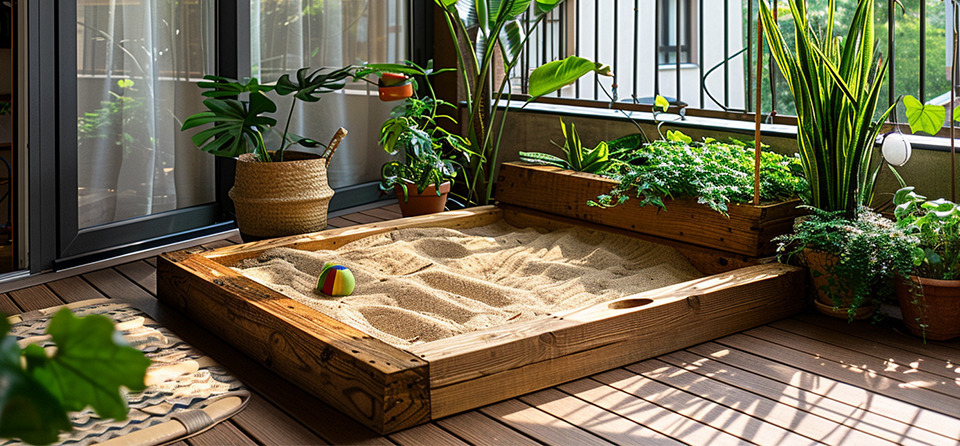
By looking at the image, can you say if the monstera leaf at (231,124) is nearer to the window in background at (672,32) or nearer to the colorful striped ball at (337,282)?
the colorful striped ball at (337,282)

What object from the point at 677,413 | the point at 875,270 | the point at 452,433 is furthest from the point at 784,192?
the point at 452,433

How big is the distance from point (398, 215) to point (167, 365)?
2228 millimetres

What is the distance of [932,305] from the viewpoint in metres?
2.42

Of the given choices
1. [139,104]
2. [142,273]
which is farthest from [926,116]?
[139,104]

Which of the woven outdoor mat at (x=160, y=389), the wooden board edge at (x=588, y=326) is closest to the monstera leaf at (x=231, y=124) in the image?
the woven outdoor mat at (x=160, y=389)

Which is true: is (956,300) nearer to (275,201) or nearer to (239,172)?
(275,201)

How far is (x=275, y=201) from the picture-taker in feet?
11.2

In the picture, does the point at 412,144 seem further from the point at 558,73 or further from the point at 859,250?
the point at 859,250

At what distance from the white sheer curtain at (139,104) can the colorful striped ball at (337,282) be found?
4.79 feet

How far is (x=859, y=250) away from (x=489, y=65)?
237cm

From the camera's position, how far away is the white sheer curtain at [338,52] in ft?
13.9

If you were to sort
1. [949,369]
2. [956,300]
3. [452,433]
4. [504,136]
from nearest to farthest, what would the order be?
[452,433] < [949,369] < [956,300] < [504,136]

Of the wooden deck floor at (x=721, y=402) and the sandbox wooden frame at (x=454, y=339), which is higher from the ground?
the sandbox wooden frame at (x=454, y=339)

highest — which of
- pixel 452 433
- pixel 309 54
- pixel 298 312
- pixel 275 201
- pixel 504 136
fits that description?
pixel 309 54
